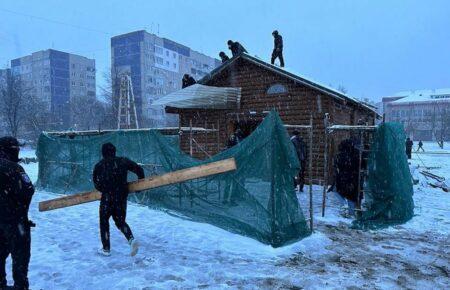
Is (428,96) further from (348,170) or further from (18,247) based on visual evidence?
(18,247)

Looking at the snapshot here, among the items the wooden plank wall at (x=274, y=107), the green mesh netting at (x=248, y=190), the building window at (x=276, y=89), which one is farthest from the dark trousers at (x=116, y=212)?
the building window at (x=276, y=89)

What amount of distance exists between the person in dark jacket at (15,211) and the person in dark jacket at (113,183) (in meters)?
1.31

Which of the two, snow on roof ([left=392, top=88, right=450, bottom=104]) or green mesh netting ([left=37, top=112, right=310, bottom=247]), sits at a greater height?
snow on roof ([left=392, top=88, right=450, bottom=104])

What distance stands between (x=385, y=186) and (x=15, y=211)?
264 inches

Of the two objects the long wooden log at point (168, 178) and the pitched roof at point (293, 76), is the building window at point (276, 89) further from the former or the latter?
the long wooden log at point (168, 178)

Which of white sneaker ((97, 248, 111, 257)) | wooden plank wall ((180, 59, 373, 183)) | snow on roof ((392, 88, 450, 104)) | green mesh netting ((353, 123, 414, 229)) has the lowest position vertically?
white sneaker ((97, 248, 111, 257))

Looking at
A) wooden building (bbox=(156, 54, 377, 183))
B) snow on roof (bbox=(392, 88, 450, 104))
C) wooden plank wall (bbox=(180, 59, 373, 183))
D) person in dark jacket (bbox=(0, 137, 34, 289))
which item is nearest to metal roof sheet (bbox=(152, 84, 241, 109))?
wooden building (bbox=(156, 54, 377, 183))

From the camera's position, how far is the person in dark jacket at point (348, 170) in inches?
293

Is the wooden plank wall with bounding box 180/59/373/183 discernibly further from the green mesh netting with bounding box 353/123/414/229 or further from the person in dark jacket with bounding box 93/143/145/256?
the person in dark jacket with bounding box 93/143/145/256

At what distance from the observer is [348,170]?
7.47 meters

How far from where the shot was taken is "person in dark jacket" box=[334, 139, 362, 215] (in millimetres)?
7430

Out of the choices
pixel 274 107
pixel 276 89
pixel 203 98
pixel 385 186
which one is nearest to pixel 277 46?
pixel 276 89

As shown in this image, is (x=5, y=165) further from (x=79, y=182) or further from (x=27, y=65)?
(x=27, y=65)

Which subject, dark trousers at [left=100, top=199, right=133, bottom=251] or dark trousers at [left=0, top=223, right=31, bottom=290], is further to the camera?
dark trousers at [left=100, top=199, right=133, bottom=251]
